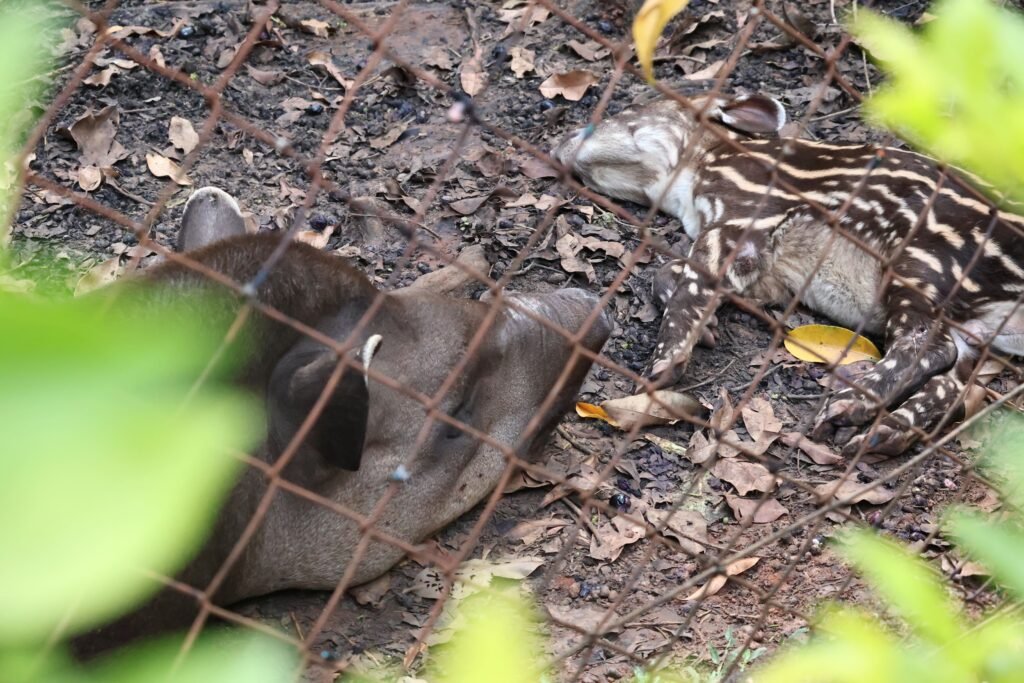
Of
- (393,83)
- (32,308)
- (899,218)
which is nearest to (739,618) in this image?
(899,218)

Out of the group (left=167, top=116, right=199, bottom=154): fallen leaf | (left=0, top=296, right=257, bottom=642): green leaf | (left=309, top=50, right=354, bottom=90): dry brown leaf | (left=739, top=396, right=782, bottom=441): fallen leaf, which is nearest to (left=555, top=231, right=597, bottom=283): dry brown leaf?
(left=739, top=396, right=782, bottom=441): fallen leaf

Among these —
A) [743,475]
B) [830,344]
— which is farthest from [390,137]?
[743,475]

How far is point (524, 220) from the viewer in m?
5.27

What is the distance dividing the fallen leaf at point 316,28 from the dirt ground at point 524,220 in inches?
0.5

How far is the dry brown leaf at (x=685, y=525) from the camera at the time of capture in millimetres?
3773

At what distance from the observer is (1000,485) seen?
12.6 ft

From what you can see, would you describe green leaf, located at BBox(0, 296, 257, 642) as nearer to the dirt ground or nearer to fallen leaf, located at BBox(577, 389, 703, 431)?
the dirt ground

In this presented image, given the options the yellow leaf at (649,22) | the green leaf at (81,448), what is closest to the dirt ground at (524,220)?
the yellow leaf at (649,22)

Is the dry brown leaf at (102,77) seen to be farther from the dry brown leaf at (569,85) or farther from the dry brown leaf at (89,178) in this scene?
the dry brown leaf at (569,85)

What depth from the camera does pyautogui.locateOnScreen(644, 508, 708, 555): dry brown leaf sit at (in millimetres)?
3773

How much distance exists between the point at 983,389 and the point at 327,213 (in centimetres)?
300

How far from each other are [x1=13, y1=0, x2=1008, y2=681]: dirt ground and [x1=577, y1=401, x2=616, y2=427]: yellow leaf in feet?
0.14

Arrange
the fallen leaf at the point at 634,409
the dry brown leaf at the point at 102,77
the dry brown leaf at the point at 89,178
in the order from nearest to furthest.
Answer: the fallen leaf at the point at 634,409 < the dry brown leaf at the point at 89,178 < the dry brown leaf at the point at 102,77

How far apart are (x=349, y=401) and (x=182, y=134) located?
2.90 meters
